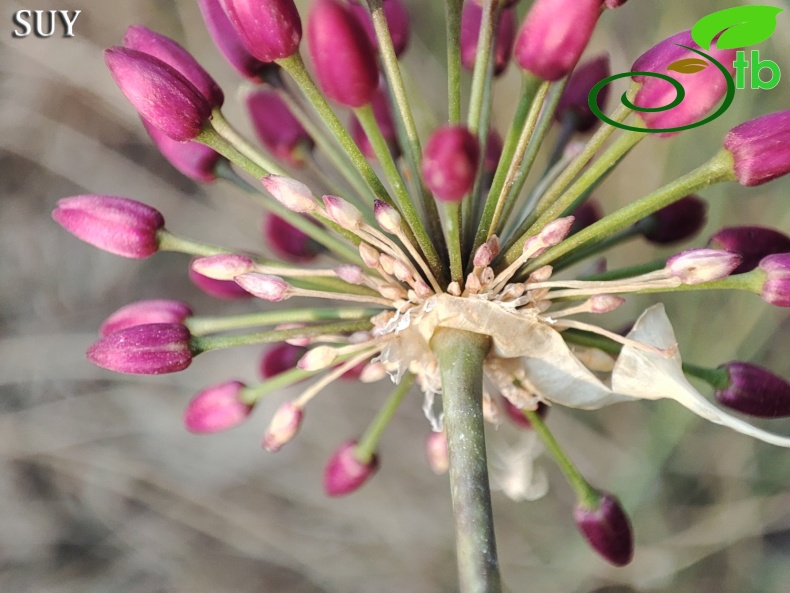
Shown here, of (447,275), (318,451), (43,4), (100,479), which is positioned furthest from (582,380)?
(43,4)

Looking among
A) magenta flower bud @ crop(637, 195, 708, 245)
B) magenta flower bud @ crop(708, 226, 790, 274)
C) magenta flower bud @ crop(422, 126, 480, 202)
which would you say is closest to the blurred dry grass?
magenta flower bud @ crop(637, 195, 708, 245)

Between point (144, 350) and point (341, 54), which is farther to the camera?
point (144, 350)

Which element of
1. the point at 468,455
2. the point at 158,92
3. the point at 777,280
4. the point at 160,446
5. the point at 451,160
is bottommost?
the point at 160,446

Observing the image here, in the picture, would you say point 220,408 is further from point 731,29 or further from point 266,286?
point 731,29

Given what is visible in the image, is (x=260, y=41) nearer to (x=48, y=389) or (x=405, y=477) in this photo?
(x=405, y=477)

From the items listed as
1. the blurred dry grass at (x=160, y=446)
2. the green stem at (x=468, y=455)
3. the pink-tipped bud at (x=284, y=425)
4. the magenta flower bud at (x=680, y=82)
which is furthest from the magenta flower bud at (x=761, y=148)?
the blurred dry grass at (x=160, y=446)

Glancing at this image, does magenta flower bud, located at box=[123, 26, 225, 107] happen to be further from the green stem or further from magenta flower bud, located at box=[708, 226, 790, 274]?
magenta flower bud, located at box=[708, 226, 790, 274]

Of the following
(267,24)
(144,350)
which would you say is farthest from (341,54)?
(144,350)
